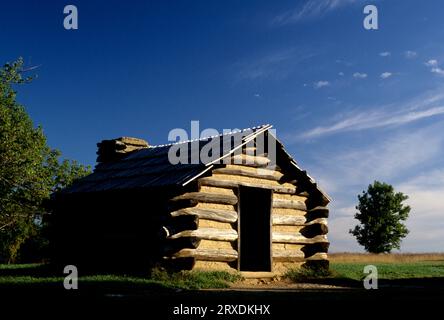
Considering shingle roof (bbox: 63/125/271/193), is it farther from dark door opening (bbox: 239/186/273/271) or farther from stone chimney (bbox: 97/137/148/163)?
dark door opening (bbox: 239/186/273/271)

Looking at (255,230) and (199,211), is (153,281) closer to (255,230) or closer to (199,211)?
(199,211)

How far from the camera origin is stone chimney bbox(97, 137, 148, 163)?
874 inches

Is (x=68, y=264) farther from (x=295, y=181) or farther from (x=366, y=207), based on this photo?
(x=366, y=207)

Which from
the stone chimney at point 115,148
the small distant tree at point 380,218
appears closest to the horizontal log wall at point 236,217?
the stone chimney at point 115,148

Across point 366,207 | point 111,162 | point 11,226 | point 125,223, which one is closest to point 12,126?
point 11,226

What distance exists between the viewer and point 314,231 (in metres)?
18.8

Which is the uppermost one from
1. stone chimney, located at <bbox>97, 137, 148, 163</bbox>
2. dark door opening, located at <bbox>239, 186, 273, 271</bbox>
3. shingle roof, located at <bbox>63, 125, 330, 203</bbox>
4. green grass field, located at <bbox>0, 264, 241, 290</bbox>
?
stone chimney, located at <bbox>97, 137, 148, 163</bbox>

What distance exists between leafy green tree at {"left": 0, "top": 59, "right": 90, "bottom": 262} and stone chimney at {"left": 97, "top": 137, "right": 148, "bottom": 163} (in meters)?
7.40

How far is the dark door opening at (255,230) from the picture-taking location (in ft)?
57.4

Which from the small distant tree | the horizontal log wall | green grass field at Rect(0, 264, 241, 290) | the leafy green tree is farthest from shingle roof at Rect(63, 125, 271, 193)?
the small distant tree

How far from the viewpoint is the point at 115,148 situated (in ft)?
72.9

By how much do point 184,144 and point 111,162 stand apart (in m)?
3.70

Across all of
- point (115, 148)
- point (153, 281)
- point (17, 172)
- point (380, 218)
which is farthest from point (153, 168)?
point (380, 218)

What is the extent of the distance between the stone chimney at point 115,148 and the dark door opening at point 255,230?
17.9 ft
